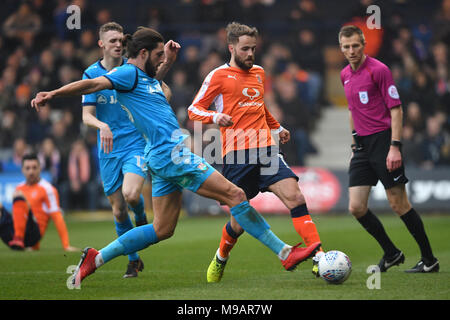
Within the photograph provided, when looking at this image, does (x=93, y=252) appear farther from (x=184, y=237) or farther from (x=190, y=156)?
(x=184, y=237)

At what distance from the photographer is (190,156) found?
675 cm

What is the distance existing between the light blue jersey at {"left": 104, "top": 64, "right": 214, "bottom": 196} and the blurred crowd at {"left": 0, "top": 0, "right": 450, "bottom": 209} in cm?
1218

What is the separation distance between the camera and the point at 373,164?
810 centimetres

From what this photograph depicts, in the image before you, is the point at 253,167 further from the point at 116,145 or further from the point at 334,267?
the point at 116,145

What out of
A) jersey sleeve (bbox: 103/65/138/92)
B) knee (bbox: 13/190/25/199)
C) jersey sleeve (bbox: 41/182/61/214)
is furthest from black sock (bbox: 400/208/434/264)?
knee (bbox: 13/190/25/199)

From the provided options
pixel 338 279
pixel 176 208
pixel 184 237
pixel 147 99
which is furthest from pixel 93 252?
pixel 184 237

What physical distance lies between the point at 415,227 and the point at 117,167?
3.24m

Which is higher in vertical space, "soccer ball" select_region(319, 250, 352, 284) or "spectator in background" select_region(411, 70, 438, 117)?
"spectator in background" select_region(411, 70, 438, 117)

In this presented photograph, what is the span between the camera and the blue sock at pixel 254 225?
22.2 ft

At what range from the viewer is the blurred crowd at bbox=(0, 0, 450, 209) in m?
19.1

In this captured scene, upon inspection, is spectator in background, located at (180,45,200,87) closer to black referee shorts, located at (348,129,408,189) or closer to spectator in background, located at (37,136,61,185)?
spectator in background, located at (37,136,61,185)

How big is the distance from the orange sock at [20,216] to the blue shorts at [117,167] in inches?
136

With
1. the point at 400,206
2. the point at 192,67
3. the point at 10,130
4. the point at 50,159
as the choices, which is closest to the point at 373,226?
the point at 400,206

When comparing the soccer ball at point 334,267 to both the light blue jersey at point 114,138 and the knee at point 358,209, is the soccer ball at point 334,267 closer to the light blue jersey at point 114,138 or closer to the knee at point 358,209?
the knee at point 358,209
